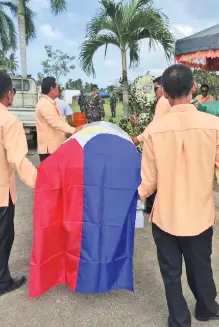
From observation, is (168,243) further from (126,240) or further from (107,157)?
(107,157)

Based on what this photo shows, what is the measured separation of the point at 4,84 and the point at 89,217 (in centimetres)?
114

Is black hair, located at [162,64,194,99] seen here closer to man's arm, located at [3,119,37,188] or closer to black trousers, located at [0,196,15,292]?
man's arm, located at [3,119,37,188]

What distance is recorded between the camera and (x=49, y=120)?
15.0 ft

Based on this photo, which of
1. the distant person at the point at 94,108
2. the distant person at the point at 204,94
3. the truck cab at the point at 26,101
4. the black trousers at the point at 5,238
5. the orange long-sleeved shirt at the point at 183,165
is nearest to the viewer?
the orange long-sleeved shirt at the point at 183,165

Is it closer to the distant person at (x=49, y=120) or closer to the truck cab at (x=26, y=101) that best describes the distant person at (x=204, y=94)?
the distant person at (x=49, y=120)

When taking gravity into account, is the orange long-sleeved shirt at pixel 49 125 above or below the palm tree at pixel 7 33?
below

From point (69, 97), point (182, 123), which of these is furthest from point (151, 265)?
point (69, 97)

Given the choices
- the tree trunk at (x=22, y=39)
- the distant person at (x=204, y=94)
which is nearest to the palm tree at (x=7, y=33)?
the tree trunk at (x=22, y=39)

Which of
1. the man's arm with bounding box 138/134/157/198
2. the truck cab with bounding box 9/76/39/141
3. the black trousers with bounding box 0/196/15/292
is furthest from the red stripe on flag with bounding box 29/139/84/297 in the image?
the truck cab with bounding box 9/76/39/141

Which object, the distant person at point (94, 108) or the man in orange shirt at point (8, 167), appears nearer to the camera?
the man in orange shirt at point (8, 167)

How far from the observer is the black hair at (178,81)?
7.03ft

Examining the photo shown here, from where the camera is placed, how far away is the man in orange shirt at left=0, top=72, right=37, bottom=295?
2.67m

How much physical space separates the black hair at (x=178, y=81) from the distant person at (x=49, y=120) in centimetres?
231

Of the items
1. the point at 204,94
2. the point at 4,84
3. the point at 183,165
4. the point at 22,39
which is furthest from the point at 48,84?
the point at 22,39
